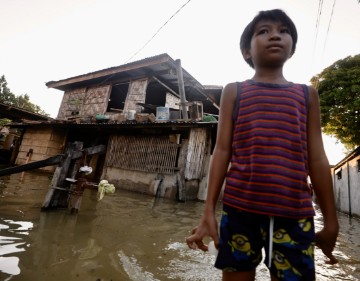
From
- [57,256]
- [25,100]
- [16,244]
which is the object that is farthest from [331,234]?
[25,100]

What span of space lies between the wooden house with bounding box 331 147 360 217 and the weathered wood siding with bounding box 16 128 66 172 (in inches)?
634

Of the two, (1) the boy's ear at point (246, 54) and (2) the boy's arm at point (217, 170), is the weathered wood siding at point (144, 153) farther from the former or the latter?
(2) the boy's arm at point (217, 170)

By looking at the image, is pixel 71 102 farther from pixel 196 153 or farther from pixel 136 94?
pixel 196 153

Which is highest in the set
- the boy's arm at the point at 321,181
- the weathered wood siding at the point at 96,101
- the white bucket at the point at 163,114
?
the weathered wood siding at the point at 96,101

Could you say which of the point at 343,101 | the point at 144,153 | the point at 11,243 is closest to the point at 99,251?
the point at 11,243

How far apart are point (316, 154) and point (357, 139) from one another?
17547 mm

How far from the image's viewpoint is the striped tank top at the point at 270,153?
1074 millimetres

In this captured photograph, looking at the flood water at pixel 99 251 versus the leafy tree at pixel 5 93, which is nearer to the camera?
the flood water at pixel 99 251

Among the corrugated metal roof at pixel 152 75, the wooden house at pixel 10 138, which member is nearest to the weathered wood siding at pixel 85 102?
the corrugated metal roof at pixel 152 75

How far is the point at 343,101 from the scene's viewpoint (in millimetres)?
14945

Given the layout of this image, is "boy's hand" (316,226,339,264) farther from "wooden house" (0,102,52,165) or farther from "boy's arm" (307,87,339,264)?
"wooden house" (0,102,52,165)

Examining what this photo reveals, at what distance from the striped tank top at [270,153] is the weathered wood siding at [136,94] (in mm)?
10921

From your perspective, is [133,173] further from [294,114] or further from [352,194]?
[352,194]

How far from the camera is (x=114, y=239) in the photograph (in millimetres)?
3133
